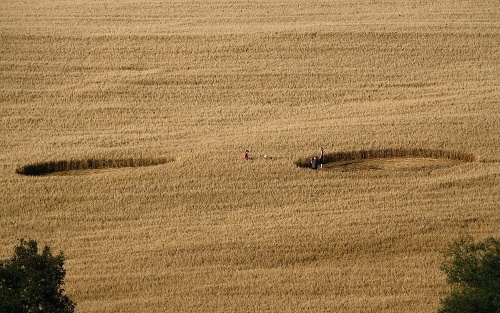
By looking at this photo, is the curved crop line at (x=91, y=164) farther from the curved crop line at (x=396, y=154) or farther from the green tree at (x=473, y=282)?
the green tree at (x=473, y=282)

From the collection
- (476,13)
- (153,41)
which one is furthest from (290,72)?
(476,13)

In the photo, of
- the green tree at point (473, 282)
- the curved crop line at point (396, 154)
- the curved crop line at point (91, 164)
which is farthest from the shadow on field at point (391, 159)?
the green tree at point (473, 282)

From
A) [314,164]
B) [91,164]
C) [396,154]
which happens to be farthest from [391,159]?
[91,164]

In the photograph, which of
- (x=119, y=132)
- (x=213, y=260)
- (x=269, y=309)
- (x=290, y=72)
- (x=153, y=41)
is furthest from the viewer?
(x=153, y=41)

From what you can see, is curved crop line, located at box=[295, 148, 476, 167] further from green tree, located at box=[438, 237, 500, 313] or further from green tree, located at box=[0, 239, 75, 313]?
green tree, located at box=[0, 239, 75, 313]

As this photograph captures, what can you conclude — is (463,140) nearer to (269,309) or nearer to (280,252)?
(280,252)

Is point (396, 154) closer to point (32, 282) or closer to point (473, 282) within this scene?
point (473, 282)

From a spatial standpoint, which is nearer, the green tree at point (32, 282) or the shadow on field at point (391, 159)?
the green tree at point (32, 282)
